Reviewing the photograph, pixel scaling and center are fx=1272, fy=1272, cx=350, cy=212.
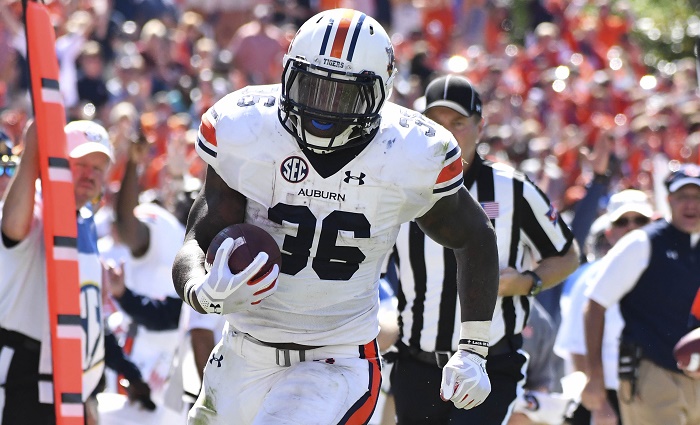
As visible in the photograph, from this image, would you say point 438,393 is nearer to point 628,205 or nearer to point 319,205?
point 319,205

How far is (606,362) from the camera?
702cm

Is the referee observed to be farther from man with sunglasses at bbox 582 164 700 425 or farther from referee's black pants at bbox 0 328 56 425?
referee's black pants at bbox 0 328 56 425

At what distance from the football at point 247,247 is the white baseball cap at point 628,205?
3.90 meters

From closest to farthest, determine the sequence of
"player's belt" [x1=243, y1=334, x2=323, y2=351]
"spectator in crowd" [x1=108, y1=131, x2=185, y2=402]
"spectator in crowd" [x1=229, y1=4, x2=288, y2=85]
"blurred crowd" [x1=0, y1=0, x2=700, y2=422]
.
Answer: "player's belt" [x1=243, y1=334, x2=323, y2=351] → "spectator in crowd" [x1=108, y1=131, x2=185, y2=402] → "blurred crowd" [x1=0, y1=0, x2=700, y2=422] → "spectator in crowd" [x1=229, y1=4, x2=288, y2=85]

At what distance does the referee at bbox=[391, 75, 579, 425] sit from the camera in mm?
5043

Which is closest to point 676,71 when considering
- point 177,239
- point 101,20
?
point 101,20

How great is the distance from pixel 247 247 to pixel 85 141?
2350 millimetres

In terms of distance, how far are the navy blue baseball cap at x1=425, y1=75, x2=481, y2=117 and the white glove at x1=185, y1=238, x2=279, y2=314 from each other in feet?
6.49

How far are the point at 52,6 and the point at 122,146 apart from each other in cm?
481

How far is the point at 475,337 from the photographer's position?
393 cm

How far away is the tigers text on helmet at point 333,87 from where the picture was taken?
3.68m

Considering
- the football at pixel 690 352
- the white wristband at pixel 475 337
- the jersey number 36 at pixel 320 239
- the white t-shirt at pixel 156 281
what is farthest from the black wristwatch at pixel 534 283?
the white t-shirt at pixel 156 281

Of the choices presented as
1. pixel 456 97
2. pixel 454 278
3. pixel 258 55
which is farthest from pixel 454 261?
pixel 258 55

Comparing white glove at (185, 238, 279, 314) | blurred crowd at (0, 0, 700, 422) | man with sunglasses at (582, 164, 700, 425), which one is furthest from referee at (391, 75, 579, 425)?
blurred crowd at (0, 0, 700, 422)
